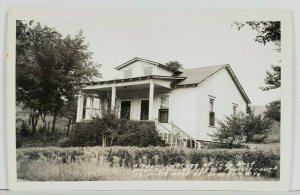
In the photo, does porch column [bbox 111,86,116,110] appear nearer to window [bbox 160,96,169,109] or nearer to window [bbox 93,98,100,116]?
window [bbox 93,98,100,116]

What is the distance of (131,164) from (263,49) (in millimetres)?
1661

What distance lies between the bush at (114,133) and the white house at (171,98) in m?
0.07

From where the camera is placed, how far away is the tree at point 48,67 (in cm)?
379

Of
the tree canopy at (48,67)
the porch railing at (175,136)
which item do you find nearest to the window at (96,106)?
the tree canopy at (48,67)

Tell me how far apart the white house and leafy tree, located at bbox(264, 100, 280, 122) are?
0.70 feet

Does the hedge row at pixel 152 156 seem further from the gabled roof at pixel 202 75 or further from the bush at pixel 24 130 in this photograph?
the gabled roof at pixel 202 75

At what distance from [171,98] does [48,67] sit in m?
1.21

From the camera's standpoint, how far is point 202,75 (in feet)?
12.9

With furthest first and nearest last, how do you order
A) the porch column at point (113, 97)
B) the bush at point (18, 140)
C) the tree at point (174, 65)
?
the porch column at point (113, 97) < the tree at point (174, 65) < the bush at point (18, 140)

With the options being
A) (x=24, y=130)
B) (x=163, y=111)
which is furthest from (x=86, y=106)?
(x=163, y=111)

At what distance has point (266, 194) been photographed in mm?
3783

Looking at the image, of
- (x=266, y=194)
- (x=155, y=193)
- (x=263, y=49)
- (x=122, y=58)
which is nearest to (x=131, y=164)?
(x=155, y=193)

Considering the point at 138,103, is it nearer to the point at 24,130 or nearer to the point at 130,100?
the point at 130,100
